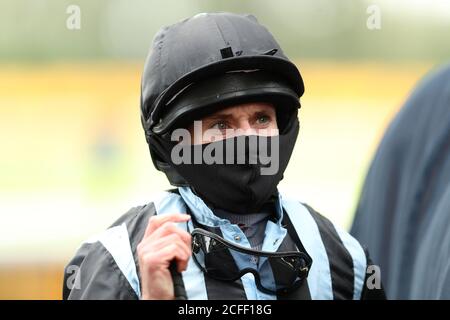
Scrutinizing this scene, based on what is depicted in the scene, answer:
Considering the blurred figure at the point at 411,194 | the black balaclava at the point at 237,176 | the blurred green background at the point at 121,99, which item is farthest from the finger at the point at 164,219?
the blurred green background at the point at 121,99

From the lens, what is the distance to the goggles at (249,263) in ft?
3.83

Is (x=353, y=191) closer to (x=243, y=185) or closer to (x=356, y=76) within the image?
(x=356, y=76)

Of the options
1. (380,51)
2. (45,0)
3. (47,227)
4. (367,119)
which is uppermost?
(45,0)

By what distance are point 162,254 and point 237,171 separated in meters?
0.22

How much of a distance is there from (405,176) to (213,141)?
0.56m

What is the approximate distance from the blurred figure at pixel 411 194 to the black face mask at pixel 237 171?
361mm

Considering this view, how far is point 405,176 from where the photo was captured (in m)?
1.64

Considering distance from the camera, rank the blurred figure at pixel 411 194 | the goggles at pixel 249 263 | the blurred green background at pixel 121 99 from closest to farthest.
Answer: the goggles at pixel 249 263 < the blurred figure at pixel 411 194 < the blurred green background at pixel 121 99

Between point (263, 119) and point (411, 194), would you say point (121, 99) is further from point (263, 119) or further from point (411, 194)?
point (263, 119)

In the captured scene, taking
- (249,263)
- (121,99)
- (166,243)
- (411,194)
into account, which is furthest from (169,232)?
(121,99)

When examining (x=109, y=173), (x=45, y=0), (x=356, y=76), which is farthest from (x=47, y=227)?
(x=356, y=76)

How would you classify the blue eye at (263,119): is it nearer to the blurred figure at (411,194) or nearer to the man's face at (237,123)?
the man's face at (237,123)

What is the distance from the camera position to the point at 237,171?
4.01 feet

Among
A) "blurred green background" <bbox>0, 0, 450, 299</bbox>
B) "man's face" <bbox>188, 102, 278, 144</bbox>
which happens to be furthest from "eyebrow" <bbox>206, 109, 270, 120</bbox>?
"blurred green background" <bbox>0, 0, 450, 299</bbox>
